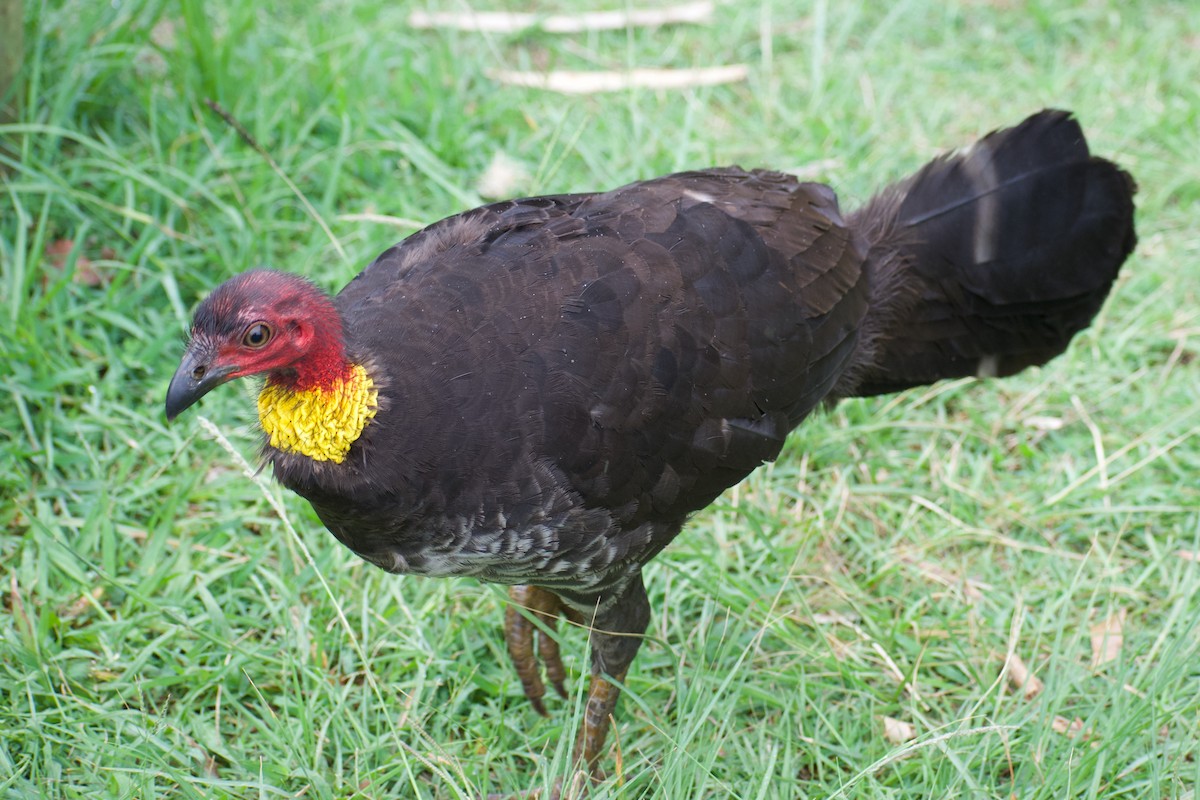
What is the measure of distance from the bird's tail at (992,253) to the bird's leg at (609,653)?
41.1 inches

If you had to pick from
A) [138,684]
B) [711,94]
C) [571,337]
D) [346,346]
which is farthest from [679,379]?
[711,94]

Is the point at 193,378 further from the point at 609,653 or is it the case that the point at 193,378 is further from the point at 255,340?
the point at 609,653

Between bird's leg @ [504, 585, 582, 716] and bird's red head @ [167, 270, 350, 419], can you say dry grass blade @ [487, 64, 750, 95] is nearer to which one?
bird's leg @ [504, 585, 582, 716]

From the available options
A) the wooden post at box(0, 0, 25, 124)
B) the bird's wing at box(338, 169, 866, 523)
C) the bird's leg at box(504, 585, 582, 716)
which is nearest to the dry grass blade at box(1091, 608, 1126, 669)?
the bird's wing at box(338, 169, 866, 523)

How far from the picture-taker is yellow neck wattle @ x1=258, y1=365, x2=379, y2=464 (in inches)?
118

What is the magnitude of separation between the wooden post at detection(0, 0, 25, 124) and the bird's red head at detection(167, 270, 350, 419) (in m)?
2.70

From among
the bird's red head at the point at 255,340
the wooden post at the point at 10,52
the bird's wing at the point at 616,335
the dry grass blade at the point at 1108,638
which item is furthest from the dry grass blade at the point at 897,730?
the wooden post at the point at 10,52

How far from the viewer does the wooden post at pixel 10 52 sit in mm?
4840

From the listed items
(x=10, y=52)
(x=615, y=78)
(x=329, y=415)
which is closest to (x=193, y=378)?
(x=329, y=415)

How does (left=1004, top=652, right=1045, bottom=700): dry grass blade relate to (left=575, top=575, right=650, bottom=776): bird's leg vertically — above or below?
below

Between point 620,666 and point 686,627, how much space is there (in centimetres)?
54

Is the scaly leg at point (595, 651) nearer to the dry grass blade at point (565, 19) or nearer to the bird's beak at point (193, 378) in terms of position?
the bird's beak at point (193, 378)

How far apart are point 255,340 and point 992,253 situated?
95.5 inches

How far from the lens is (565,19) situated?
6.96m
